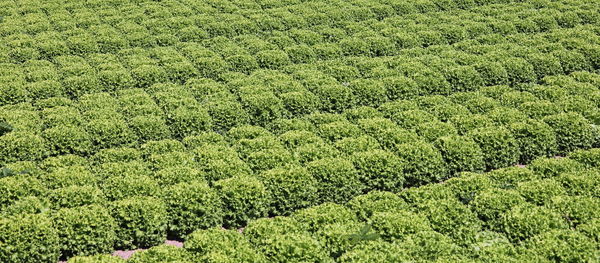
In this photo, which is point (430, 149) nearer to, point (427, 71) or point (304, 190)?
point (304, 190)

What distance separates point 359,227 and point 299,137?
421 cm

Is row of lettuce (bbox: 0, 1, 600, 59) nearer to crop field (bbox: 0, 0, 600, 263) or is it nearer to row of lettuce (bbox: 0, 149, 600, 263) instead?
crop field (bbox: 0, 0, 600, 263)

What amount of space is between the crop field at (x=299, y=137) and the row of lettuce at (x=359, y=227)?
0.14ft

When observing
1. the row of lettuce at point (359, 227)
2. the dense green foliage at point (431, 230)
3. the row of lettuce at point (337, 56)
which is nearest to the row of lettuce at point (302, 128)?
the row of lettuce at point (337, 56)

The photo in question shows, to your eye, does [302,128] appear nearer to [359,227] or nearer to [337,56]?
[359,227]

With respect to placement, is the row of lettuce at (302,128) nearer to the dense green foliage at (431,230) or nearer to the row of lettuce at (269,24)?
the dense green foliage at (431,230)

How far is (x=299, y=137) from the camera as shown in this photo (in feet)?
48.9

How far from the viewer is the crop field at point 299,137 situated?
1112 cm

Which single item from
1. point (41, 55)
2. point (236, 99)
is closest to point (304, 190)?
point (236, 99)

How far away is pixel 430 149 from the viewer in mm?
14266

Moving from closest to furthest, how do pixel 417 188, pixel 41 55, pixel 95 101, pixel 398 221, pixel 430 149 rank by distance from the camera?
pixel 398 221, pixel 417 188, pixel 430 149, pixel 95 101, pixel 41 55

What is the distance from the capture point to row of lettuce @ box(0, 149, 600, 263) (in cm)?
1052

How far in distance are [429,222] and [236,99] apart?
7.97m

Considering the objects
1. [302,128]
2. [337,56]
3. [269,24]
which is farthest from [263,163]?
[269,24]
